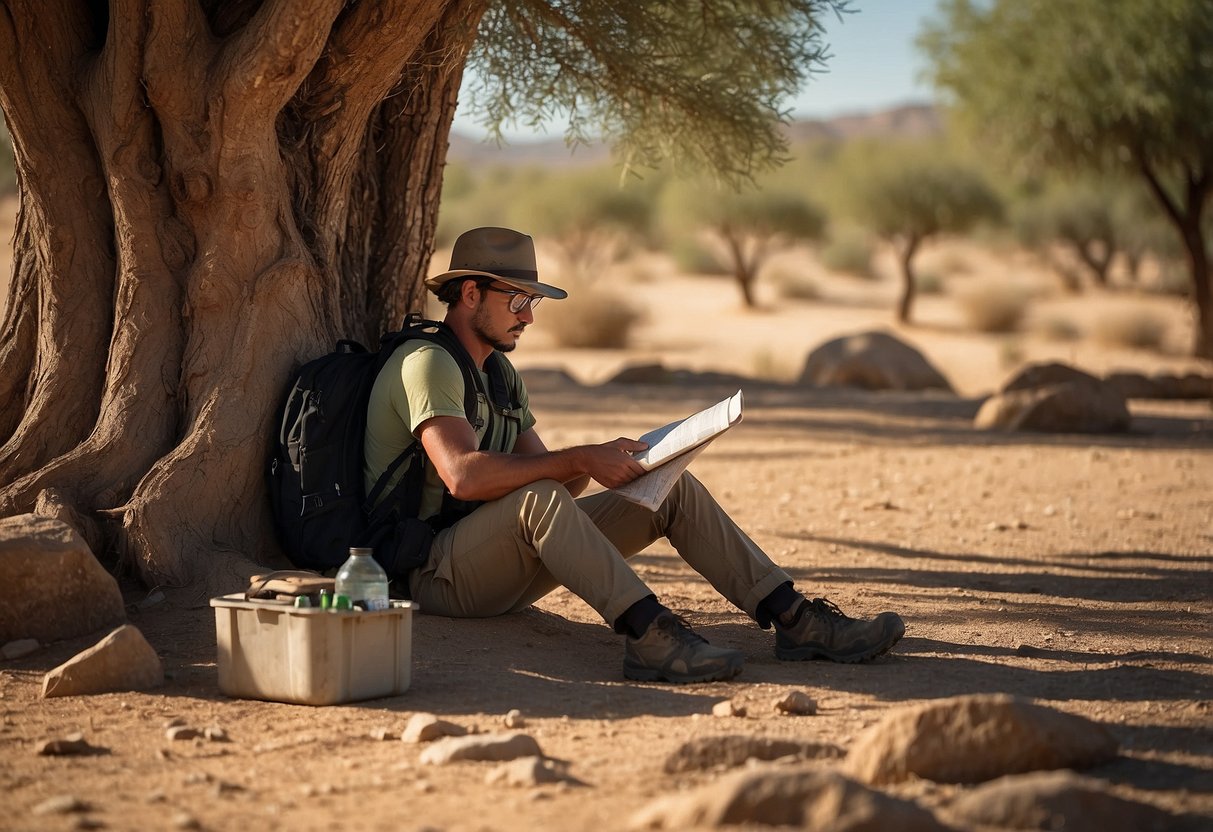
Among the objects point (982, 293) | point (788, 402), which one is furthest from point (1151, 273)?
point (788, 402)

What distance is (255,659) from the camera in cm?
411

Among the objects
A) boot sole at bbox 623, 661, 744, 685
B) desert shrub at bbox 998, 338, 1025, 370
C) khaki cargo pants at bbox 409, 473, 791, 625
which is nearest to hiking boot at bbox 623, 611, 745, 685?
boot sole at bbox 623, 661, 744, 685

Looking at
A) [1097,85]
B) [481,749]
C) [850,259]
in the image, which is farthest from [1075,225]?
[481,749]

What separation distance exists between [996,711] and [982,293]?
29.7 metres

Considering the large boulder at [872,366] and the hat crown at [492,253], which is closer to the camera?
the hat crown at [492,253]

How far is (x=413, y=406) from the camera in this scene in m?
4.61

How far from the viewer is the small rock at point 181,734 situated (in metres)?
3.72

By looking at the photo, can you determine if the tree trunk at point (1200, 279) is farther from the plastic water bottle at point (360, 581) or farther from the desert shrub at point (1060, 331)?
the plastic water bottle at point (360, 581)

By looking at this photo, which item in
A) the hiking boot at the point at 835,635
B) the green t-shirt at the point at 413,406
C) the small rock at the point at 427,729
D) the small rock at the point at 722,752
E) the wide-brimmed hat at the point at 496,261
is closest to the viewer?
the small rock at the point at 722,752

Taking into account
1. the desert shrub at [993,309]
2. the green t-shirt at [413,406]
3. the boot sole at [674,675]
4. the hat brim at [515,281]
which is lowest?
the boot sole at [674,675]

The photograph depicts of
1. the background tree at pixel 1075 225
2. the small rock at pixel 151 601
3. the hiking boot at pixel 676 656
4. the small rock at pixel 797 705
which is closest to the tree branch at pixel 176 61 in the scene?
the small rock at pixel 151 601

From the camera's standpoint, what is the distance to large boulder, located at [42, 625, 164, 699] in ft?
13.7

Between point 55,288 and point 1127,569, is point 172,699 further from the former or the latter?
point 1127,569

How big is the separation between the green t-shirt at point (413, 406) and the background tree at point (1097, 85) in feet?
44.4
